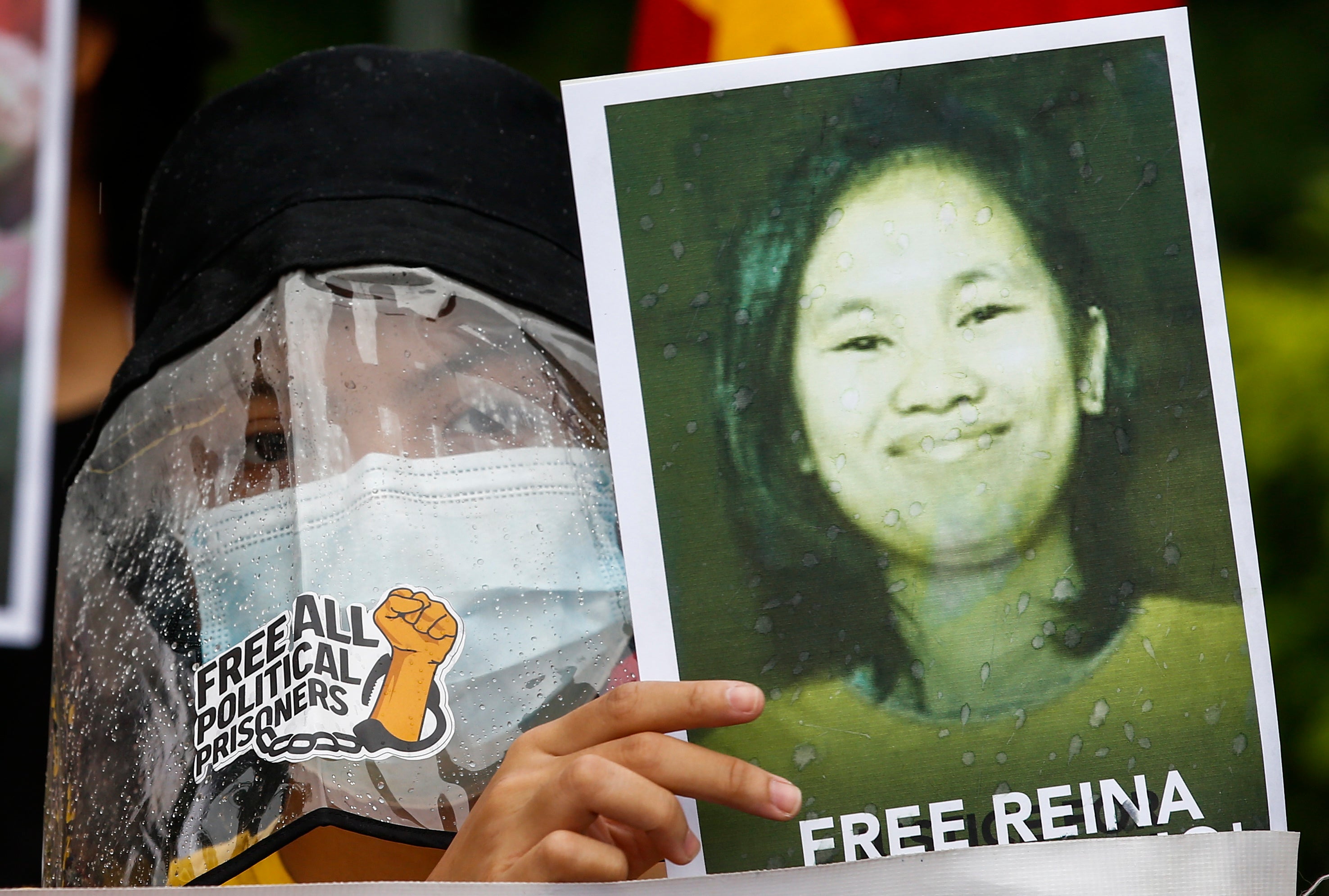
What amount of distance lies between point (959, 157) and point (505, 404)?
0.51 meters

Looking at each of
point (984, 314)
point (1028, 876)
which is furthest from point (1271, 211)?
point (1028, 876)

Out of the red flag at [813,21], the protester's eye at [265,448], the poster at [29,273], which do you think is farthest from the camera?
the poster at [29,273]

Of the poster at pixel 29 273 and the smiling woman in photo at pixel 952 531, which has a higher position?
the poster at pixel 29 273

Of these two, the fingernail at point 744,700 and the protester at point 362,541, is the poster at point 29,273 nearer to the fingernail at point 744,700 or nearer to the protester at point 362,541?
the protester at point 362,541

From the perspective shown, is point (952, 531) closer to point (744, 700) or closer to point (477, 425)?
point (744, 700)

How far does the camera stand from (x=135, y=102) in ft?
7.39

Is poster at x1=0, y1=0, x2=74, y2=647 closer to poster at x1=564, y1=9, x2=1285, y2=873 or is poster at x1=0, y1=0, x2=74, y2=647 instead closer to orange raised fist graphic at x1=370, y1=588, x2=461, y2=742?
orange raised fist graphic at x1=370, y1=588, x2=461, y2=742

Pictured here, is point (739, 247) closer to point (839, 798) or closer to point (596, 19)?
point (839, 798)

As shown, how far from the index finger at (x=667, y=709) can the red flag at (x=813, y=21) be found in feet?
3.25

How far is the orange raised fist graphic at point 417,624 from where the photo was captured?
1037mm

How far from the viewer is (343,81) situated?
1354mm

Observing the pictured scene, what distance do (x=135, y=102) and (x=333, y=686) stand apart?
1.66 m

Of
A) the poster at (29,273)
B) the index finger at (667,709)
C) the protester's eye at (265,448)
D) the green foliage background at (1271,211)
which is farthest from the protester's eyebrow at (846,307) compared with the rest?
the green foliage background at (1271,211)

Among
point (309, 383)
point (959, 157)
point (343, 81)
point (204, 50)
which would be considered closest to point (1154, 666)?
point (959, 157)
